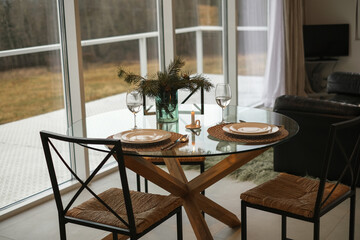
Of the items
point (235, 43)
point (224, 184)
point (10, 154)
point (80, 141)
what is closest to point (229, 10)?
point (235, 43)

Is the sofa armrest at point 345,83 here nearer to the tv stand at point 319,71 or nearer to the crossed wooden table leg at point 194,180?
the tv stand at point 319,71

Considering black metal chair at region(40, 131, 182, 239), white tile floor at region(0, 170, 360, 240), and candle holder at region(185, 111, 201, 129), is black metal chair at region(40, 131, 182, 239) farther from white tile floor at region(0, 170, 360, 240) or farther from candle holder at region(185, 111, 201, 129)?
white tile floor at region(0, 170, 360, 240)

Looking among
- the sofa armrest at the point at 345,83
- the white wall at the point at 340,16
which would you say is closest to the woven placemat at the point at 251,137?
the sofa armrest at the point at 345,83

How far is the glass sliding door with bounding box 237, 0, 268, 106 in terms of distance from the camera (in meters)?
6.90

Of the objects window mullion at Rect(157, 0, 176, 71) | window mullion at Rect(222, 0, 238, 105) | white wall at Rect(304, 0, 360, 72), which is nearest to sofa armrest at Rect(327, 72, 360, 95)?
window mullion at Rect(222, 0, 238, 105)

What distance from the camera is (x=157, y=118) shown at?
3.21 metres

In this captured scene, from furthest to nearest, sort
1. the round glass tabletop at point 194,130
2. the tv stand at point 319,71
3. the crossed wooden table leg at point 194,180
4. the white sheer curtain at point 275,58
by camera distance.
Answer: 1. the tv stand at point 319,71
2. the white sheer curtain at point 275,58
3. the crossed wooden table leg at point 194,180
4. the round glass tabletop at point 194,130

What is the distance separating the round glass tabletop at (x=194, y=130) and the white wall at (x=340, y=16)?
5.26m

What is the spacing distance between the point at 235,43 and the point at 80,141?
4.49m

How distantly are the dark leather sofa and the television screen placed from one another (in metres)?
4.03

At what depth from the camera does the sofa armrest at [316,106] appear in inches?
157

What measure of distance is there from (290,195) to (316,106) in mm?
1507

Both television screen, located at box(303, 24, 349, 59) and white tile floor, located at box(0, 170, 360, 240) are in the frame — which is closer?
white tile floor, located at box(0, 170, 360, 240)

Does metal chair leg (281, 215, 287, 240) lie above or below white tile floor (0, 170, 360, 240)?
above
